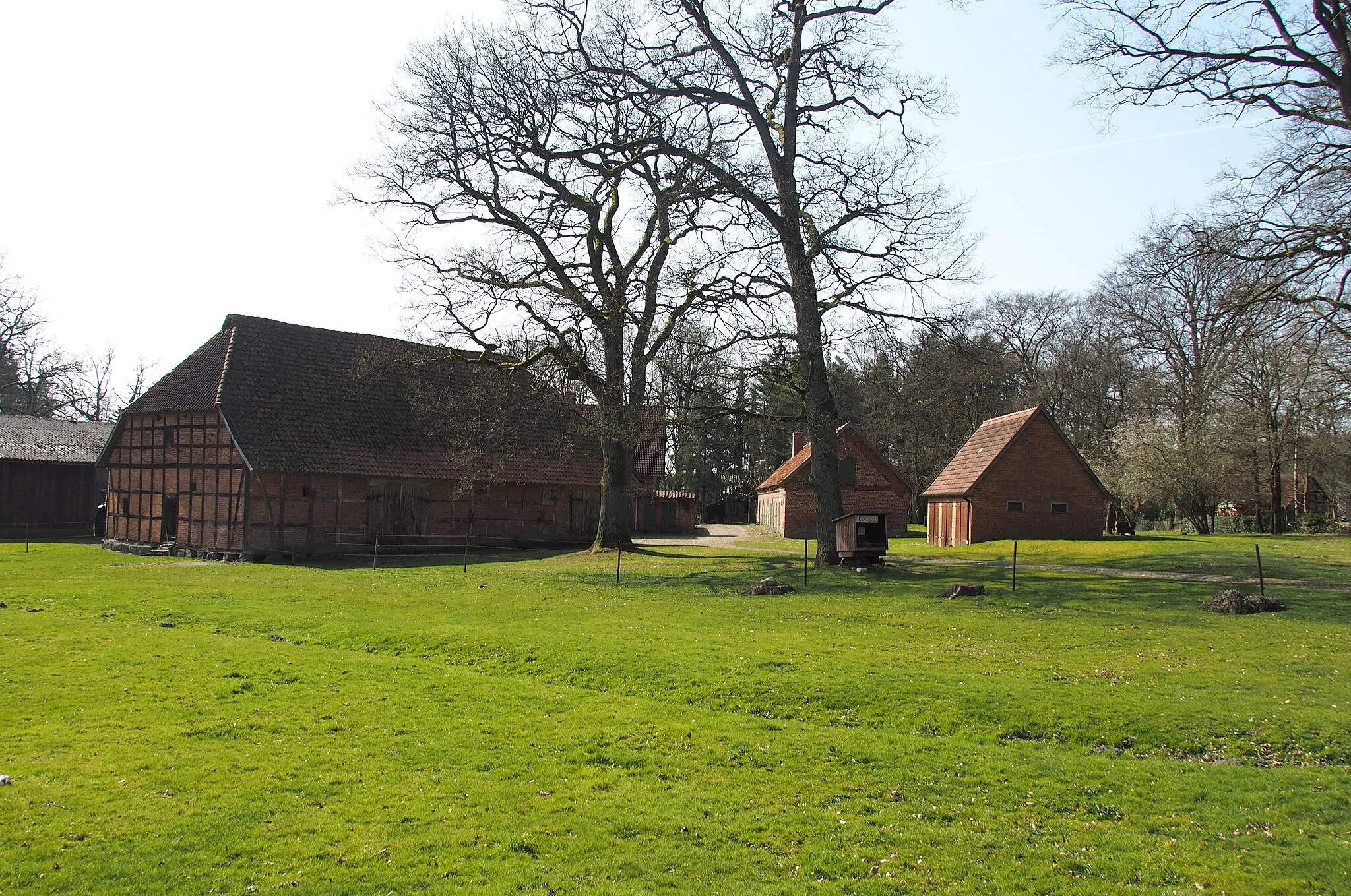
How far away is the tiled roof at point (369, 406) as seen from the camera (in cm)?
3234

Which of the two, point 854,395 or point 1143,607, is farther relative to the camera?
point 854,395

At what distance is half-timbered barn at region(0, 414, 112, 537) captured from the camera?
141ft

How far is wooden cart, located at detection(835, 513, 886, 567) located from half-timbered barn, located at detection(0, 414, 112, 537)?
3574 cm

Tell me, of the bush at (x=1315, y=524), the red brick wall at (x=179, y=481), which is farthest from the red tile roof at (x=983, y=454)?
the red brick wall at (x=179, y=481)

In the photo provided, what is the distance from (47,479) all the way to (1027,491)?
4555cm

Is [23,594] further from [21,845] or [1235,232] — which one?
[1235,232]

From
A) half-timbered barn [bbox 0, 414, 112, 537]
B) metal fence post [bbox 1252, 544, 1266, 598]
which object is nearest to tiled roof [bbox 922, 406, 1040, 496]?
metal fence post [bbox 1252, 544, 1266, 598]

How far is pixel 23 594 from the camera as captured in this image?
66.2 ft

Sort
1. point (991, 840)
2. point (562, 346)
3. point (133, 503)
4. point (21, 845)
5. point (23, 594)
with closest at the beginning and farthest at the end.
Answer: point (21, 845)
point (991, 840)
point (23, 594)
point (562, 346)
point (133, 503)

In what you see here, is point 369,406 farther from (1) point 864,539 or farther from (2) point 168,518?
(1) point 864,539

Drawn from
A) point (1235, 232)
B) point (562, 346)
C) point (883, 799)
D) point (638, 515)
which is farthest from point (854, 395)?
point (883, 799)

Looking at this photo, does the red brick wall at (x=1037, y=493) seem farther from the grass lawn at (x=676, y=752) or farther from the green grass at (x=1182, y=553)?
the grass lawn at (x=676, y=752)

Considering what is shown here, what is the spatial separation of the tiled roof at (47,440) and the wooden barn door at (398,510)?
16.6 metres

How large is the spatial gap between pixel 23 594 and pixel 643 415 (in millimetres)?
15820
